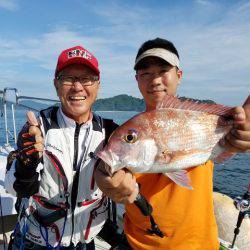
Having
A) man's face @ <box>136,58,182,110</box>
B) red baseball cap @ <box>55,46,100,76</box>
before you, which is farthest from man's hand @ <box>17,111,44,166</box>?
man's face @ <box>136,58,182,110</box>

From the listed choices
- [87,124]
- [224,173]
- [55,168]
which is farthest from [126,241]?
[224,173]

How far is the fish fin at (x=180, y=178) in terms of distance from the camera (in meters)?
2.48

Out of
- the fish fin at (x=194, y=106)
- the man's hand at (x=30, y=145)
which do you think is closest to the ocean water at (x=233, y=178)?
the fish fin at (x=194, y=106)

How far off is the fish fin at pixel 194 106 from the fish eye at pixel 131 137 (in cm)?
36

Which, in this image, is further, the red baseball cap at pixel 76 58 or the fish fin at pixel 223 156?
the red baseball cap at pixel 76 58

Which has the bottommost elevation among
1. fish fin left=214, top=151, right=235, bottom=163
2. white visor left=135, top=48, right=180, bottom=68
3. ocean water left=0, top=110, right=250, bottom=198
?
ocean water left=0, top=110, right=250, bottom=198

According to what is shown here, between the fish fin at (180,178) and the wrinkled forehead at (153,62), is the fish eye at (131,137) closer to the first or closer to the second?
the fish fin at (180,178)

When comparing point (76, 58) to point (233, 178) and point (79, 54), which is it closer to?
point (79, 54)

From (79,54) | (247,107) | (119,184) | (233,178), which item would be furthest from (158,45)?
(233,178)

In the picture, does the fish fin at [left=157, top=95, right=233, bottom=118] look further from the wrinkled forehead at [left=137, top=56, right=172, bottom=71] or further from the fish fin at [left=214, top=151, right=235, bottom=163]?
the wrinkled forehead at [left=137, top=56, right=172, bottom=71]

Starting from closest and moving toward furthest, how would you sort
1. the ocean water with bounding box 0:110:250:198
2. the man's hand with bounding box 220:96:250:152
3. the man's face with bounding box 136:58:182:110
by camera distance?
the man's hand with bounding box 220:96:250:152
the man's face with bounding box 136:58:182:110
the ocean water with bounding box 0:110:250:198

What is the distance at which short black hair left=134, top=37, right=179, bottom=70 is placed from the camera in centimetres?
322

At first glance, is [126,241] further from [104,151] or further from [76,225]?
[104,151]

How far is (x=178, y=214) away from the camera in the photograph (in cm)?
274
